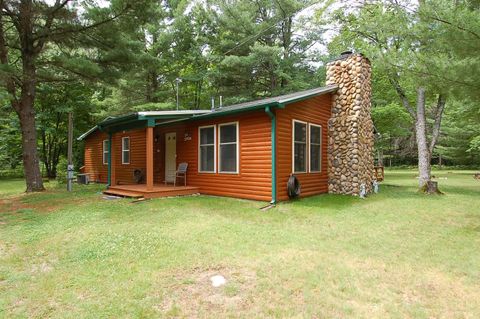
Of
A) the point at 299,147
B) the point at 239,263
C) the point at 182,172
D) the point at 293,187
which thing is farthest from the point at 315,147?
the point at 239,263

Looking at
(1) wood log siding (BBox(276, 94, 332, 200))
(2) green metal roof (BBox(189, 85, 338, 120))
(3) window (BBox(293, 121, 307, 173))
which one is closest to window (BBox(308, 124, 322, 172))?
(1) wood log siding (BBox(276, 94, 332, 200))

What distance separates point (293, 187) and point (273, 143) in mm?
1286

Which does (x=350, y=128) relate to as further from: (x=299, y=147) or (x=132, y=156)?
(x=132, y=156)

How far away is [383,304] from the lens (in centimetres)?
273

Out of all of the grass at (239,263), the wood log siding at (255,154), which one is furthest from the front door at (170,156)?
the grass at (239,263)

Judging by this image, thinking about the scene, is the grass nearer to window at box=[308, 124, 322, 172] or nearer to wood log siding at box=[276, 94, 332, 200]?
wood log siding at box=[276, 94, 332, 200]

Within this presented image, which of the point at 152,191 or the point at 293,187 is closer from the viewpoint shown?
the point at 293,187

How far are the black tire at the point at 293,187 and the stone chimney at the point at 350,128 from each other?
2224 mm

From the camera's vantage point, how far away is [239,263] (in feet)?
12.1

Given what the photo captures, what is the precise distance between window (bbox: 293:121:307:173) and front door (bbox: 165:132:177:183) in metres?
4.39

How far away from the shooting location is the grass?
270cm

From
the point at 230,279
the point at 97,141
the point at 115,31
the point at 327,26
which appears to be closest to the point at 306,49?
the point at 327,26

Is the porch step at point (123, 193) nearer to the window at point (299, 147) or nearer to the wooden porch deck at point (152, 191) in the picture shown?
the wooden porch deck at point (152, 191)

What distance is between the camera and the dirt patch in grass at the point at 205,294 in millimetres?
2646
